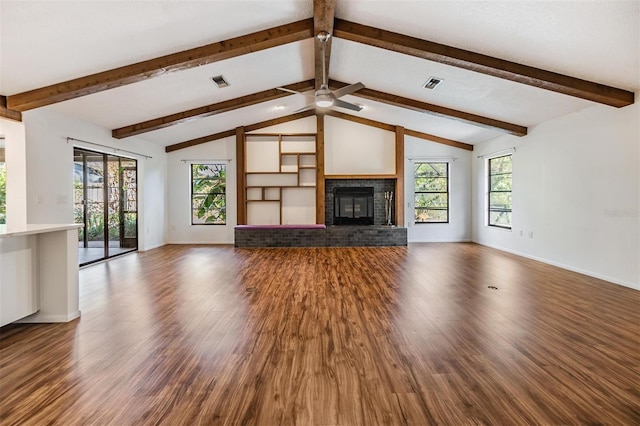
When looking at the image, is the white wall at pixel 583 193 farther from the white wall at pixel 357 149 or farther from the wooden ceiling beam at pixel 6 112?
the wooden ceiling beam at pixel 6 112

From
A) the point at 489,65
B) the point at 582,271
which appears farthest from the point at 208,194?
the point at 582,271

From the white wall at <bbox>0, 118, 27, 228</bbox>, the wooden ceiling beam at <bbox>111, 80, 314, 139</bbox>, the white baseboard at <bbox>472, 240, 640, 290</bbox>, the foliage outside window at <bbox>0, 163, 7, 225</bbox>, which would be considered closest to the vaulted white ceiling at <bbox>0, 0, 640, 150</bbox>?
the wooden ceiling beam at <bbox>111, 80, 314, 139</bbox>

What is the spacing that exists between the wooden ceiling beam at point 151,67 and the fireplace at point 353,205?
4.71 m

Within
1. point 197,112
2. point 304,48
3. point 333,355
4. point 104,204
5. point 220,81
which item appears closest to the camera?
point 333,355

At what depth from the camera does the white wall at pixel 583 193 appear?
3979mm

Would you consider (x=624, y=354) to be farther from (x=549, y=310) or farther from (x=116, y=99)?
(x=116, y=99)

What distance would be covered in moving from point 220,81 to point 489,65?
3.90 meters

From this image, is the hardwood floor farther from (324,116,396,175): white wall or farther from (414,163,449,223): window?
(324,116,396,175): white wall

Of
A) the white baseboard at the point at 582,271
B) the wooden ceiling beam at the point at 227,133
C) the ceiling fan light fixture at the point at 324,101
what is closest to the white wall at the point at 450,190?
the white baseboard at the point at 582,271

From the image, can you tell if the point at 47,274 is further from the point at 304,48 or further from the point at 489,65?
the point at 489,65

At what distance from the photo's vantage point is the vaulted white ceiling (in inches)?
114

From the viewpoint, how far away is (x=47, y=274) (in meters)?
2.88

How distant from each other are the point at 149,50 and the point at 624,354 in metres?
5.26

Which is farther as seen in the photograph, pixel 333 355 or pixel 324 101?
pixel 324 101
